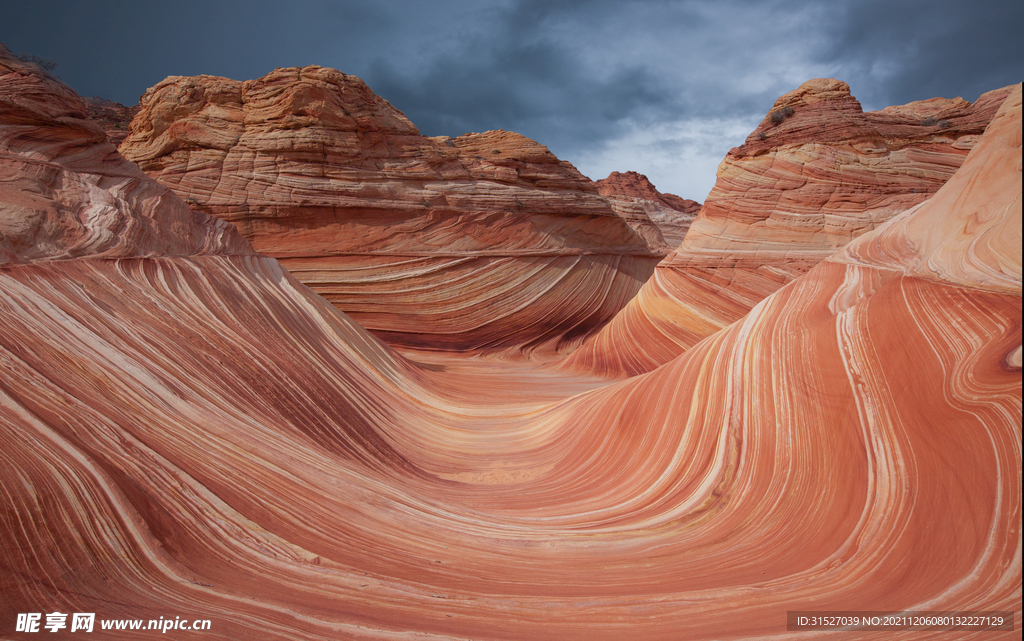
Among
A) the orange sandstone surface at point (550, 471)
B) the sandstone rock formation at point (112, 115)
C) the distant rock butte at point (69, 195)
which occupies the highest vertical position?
the sandstone rock formation at point (112, 115)

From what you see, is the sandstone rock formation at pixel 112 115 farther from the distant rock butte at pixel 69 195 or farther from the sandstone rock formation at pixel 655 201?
the sandstone rock formation at pixel 655 201

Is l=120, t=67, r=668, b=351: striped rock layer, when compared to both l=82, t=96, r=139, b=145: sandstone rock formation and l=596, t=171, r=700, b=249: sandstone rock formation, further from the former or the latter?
l=596, t=171, r=700, b=249: sandstone rock formation

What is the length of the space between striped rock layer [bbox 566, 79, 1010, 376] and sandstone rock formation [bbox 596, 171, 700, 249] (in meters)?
12.9

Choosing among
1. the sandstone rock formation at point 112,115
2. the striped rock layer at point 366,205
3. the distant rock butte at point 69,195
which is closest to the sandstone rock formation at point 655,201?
the striped rock layer at point 366,205

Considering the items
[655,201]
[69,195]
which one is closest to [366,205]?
[69,195]

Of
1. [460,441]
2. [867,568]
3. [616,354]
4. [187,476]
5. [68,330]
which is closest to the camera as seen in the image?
[867,568]

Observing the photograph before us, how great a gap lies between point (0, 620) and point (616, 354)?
658 centimetres

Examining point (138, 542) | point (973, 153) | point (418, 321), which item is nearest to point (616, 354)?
point (418, 321)

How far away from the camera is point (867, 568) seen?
1.84m

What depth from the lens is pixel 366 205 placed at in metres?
9.02

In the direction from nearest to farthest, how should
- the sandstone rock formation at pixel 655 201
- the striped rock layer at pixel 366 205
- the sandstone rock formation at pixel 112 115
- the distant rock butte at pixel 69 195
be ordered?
A: the distant rock butte at pixel 69 195, the striped rock layer at pixel 366 205, the sandstone rock formation at pixel 112 115, the sandstone rock formation at pixel 655 201

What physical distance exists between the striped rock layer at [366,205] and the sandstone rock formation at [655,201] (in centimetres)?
1196

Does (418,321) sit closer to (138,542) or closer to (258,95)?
(258,95)

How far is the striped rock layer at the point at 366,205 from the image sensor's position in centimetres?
884
